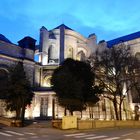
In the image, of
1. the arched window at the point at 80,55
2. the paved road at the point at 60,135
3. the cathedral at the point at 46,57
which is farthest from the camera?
the arched window at the point at 80,55

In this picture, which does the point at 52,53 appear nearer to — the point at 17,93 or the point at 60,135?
the point at 17,93

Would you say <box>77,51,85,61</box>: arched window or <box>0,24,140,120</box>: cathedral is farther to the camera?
<box>77,51,85,61</box>: arched window

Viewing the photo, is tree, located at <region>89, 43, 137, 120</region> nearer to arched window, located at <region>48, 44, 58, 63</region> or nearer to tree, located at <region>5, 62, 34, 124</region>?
tree, located at <region>5, 62, 34, 124</region>

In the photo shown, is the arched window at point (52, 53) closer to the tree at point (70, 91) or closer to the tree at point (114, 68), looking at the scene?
the tree at point (114, 68)

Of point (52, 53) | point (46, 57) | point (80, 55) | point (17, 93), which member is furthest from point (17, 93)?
point (80, 55)

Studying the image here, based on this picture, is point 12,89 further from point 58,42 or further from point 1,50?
point 58,42

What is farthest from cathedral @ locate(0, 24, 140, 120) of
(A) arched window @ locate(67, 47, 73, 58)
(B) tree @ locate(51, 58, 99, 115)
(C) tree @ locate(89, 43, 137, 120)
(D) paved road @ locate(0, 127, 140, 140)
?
(D) paved road @ locate(0, 127, 140, 140)

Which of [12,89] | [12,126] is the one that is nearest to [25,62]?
[12,89]


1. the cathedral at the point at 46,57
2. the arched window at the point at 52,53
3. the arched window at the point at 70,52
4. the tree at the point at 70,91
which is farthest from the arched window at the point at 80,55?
the tree at the point at 70,91

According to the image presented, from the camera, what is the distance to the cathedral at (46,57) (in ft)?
105

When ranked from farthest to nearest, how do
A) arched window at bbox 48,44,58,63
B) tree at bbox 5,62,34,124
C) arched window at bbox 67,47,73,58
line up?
arched window at bbox 67,47,73,58 < arched window at bbox 48,44,58,63 < tree at bbox 5,62,34,124

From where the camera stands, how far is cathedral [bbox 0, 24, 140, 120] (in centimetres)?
3216

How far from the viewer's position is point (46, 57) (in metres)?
43.4

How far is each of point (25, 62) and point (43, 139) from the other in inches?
951
